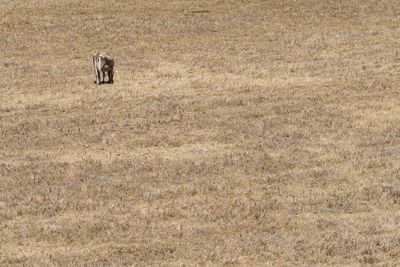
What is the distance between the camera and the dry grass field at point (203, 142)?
16875 millimetres

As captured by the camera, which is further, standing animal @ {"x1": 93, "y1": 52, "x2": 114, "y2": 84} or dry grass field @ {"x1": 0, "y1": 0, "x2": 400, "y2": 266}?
standing animal @ {"x1": 93, "y1": 52, "x2": 114, "y2": 84}

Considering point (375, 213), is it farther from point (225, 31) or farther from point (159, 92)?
point (225, 31)

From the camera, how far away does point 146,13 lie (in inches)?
1948

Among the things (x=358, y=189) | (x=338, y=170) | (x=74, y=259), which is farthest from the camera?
(x=338, y=170)

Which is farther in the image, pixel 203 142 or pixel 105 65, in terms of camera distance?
pixel 105 65

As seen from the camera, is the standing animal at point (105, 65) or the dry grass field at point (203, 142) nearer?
the dry grass field at point (203, 142)

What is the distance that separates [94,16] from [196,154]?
27278 millimetres

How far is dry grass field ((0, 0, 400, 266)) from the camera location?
16.9 meters

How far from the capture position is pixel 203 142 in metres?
25.1

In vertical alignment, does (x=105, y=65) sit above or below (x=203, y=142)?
above

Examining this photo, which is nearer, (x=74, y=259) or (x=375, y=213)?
(x=74, y=259)

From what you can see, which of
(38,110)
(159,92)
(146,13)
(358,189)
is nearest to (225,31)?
(146,13)

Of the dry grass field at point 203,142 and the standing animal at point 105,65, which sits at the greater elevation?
the standing animal at point 105,65

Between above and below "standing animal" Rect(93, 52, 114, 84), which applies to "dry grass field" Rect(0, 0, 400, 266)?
below
